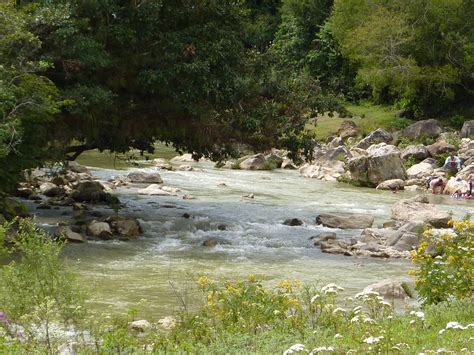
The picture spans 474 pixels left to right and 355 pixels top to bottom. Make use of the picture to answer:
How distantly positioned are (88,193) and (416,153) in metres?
17.5

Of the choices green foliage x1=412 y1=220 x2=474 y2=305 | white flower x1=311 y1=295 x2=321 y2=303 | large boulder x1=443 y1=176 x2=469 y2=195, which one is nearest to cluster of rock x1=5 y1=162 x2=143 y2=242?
white flower x1=311 y1=295 x2=321 y2=303

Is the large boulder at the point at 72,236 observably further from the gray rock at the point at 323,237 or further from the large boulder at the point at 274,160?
the large boulder at the point at 274,160

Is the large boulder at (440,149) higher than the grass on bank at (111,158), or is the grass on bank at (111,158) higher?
the large boulder at (440,149)

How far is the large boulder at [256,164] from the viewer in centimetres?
3659

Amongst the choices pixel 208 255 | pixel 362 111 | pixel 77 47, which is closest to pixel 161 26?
pixel 77 47

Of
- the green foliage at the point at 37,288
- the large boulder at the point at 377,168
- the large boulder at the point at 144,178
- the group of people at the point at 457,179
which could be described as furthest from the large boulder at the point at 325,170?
the green foliage at the point at 37,288

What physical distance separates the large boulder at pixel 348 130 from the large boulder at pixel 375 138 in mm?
2491

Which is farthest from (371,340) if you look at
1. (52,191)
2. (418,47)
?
(418,47)

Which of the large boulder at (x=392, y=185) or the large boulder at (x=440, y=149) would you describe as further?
the large boulder at (x=440, y=149)

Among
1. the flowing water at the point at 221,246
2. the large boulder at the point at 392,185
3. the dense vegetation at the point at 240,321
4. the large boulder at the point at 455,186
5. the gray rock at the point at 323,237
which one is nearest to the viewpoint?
the dense vegetation at the point at 240,321

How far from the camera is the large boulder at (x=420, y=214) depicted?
2139cm

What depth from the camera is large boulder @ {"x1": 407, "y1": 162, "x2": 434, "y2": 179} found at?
33594mm

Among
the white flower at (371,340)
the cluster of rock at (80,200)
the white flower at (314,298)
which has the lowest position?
the cluster of rock at (80,200)

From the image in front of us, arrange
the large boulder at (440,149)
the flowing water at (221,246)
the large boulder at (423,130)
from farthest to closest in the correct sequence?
1. the large boulder at (423,130)
2. the large boulder at (440,149)
3. the flowing water at (221,246)
